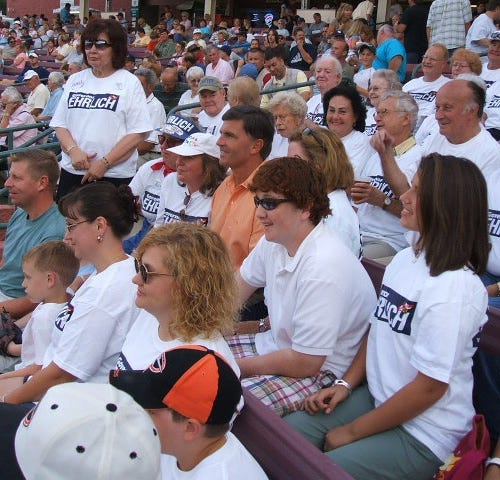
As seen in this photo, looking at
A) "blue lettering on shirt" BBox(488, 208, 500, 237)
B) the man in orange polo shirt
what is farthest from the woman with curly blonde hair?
"blue lettering on shirt" BBox(488, 208, 500, 237)

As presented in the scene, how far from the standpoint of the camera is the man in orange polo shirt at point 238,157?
3.55 m

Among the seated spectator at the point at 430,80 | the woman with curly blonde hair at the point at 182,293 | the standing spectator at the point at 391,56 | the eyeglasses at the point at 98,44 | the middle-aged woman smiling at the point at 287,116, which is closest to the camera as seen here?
the woman with curly blonde hair at the point at 182,293

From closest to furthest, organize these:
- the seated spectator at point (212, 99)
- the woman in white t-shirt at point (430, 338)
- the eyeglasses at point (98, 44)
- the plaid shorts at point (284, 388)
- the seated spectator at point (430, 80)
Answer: the woman in white t-shirt at point (430, 338) < the plaid shorts at point (284, 388) < the eyeglasses at point (98, 44) < the seated spectator at point (212, 99) < the seated spectator at point (430, 80)

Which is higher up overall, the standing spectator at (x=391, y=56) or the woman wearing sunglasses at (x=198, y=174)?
the standing spectator at (x=391, y=56)

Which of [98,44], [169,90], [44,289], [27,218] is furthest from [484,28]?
[44,289]

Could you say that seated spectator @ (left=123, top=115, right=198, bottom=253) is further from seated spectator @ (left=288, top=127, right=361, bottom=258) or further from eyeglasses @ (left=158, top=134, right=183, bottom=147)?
seated spectator @ (left=288, top=127, right=361, bottom=258)

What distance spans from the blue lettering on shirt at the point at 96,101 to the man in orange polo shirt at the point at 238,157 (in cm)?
102

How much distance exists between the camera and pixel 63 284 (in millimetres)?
3340

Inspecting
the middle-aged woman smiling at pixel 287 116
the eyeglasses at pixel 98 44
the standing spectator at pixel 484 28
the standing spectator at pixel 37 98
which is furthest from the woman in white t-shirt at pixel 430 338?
the standing spectator at pixel 37 98

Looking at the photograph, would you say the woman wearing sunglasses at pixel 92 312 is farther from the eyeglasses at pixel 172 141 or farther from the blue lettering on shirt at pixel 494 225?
the blue lettering on shirt at pixel 494 225

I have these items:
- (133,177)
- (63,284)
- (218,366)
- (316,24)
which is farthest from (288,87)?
(316,24)

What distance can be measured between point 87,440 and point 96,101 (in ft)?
11.7

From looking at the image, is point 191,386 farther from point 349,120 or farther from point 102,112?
point 349,120

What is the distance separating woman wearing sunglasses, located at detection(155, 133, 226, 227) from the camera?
3.99 metres
